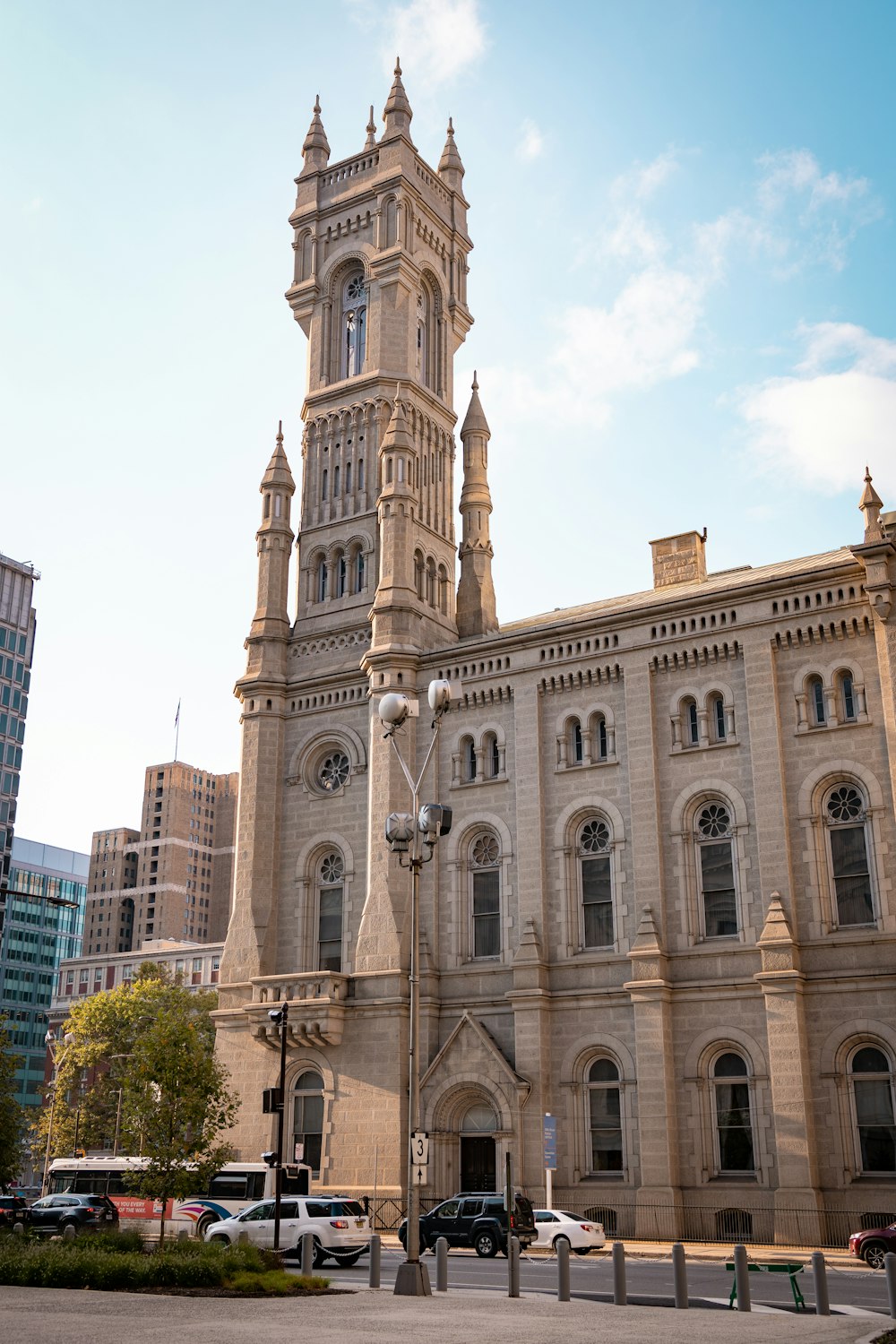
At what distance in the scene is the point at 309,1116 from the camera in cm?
4412

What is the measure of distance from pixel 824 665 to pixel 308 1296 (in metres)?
24.7

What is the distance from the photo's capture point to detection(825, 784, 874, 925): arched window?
37.3m

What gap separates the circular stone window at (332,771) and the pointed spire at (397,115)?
1108 inches

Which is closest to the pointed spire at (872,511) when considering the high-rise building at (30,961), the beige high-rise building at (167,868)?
the high-rise building at (30,961)

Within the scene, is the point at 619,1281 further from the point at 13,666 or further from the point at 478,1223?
the point at 13,666

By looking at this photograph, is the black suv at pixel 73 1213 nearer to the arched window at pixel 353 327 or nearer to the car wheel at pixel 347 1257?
the car wheel at pixel 347 1257

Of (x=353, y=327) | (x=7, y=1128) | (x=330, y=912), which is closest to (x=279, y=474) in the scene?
(x=353, y=327)

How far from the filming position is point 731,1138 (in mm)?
37375

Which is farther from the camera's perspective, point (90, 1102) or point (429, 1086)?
point (90, 1102)

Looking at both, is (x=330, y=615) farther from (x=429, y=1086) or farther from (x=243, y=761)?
(x=429, y=1086)

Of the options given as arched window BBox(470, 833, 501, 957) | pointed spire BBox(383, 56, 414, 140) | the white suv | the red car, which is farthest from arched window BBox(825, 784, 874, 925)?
pointed spire BBox(383, 56, 414, 140)

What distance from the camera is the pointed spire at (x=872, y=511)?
129 feet

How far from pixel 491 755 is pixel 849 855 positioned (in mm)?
13148

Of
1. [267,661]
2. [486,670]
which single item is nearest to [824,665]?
[486,670]
